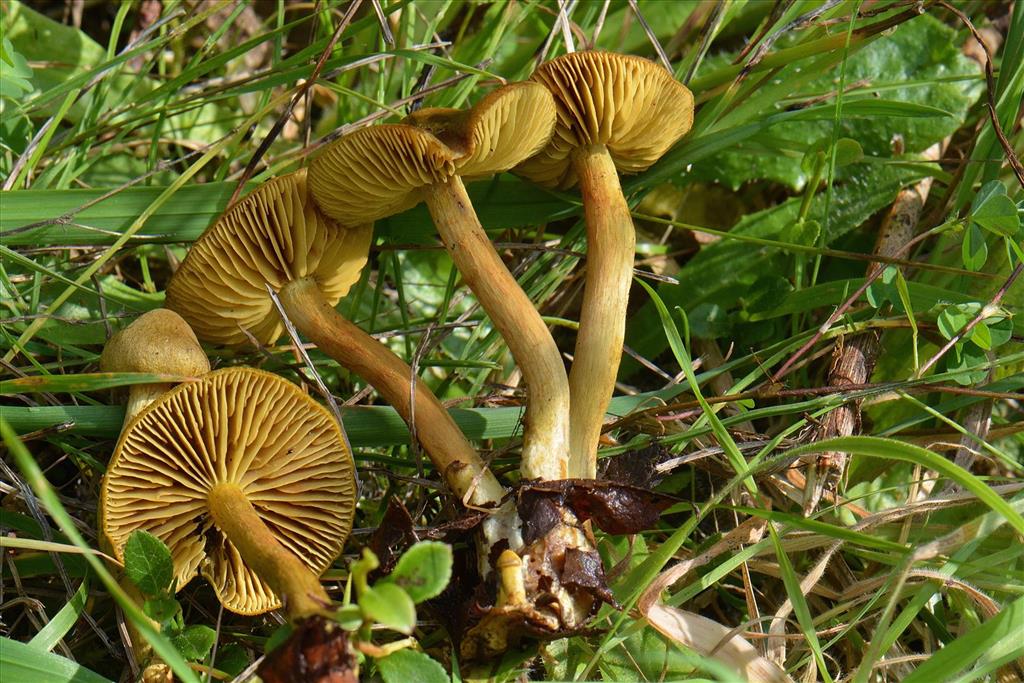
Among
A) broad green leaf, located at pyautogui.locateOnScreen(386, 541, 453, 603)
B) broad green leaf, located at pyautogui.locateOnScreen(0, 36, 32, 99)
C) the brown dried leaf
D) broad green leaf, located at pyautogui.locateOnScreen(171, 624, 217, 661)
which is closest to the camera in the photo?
broad green leaf, located at pyautogui.locateOnScreen(386, 541, 453, 603)

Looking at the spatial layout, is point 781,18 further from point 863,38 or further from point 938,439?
point 938,439

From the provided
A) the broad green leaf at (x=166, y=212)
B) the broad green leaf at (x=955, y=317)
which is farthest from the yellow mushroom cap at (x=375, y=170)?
the broad green leaf at (x=955, y=317)

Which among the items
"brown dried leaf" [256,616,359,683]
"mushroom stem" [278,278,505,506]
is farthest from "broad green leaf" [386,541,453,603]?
"mushroom stem" [278,278,505,506]

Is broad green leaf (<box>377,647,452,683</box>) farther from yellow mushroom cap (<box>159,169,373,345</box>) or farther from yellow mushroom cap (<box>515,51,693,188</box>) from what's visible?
yellow mushroom cap (<box>515,51,693,188</box>)

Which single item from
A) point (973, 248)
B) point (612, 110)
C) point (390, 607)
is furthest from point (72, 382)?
point (973, 248)

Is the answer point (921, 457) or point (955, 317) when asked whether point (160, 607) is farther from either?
point (955, 317)

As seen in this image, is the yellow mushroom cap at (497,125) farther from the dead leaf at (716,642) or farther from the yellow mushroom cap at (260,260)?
the dead leaf at (716,642)
